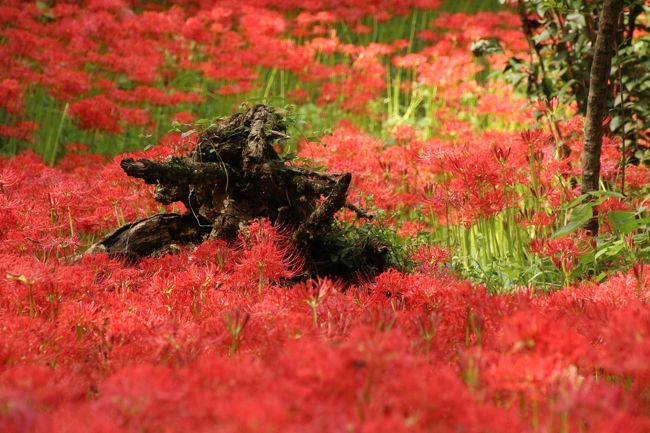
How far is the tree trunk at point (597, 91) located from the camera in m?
2.90

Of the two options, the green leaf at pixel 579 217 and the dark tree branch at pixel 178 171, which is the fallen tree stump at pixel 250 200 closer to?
the dark tree branch at pixel 178 171

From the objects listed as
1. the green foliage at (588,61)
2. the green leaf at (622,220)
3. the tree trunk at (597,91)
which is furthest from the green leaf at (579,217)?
the green foliage at (588,61)

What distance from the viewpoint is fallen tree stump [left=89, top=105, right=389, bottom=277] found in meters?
2.90

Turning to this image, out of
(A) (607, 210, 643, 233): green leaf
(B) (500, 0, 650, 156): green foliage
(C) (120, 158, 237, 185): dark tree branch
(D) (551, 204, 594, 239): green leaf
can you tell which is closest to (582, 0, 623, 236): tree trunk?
(A) (607, 210, 643, 233): green leaf

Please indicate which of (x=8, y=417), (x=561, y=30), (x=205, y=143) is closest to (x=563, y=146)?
(x=561, y=30)

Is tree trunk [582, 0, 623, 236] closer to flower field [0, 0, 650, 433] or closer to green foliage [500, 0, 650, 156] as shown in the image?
flower field [0, 0, 650, 433]

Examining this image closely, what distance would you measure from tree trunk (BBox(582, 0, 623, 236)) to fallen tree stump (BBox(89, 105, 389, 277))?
3.36 feet

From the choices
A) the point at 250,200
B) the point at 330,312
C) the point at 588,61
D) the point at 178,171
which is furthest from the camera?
the point at 588,61

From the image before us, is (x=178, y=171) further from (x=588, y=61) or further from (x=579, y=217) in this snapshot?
(x=588, y=61)

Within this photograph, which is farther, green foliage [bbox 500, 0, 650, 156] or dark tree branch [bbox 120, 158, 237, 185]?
green foliage [bbox 500, 0, 650, 156]

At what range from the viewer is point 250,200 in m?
3.03

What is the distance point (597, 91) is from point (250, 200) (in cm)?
159

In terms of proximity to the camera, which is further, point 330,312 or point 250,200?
point 250,200

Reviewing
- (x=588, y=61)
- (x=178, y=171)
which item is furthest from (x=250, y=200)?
(x=588, y=61)
